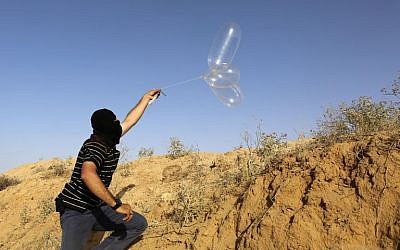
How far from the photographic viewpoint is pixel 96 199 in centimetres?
465

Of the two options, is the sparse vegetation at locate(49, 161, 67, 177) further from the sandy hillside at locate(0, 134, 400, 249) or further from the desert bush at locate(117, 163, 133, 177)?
the sandy hillside at locate(0, 134, 400, 249)

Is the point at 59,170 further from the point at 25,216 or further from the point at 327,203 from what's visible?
the point at 327,203

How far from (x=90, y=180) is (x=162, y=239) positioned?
2.57 meters

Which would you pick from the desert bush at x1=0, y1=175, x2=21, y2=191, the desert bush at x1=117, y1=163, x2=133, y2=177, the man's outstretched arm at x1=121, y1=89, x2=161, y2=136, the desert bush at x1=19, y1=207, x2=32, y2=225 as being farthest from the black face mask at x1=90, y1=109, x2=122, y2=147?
the desert bush at x1=0, y1=175, x2=21, y2=191

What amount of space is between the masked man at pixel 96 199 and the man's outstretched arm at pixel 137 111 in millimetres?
691

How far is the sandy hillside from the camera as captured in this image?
4.55m

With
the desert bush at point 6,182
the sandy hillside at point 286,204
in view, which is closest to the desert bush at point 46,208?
the sandy hillside at point 286,204

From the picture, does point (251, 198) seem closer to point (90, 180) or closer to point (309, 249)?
point (309, 249)

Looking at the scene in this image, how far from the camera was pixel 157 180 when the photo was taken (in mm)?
9570

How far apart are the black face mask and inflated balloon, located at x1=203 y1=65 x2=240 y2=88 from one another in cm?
158

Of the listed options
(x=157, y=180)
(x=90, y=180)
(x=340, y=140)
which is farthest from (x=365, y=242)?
(x=157, y=180)

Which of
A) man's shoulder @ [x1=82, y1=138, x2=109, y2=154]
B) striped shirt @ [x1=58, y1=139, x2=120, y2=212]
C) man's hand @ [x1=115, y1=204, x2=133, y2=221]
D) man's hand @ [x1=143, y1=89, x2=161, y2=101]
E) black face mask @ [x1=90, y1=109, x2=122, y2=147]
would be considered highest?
man's hand @ [x1=143, y1=89, x2=161, y2=101]

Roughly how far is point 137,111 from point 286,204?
2327mm

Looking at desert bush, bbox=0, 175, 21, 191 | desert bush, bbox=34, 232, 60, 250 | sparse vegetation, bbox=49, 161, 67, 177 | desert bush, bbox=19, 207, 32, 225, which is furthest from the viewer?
desert bush, bbox=0, 175, 21, 191
